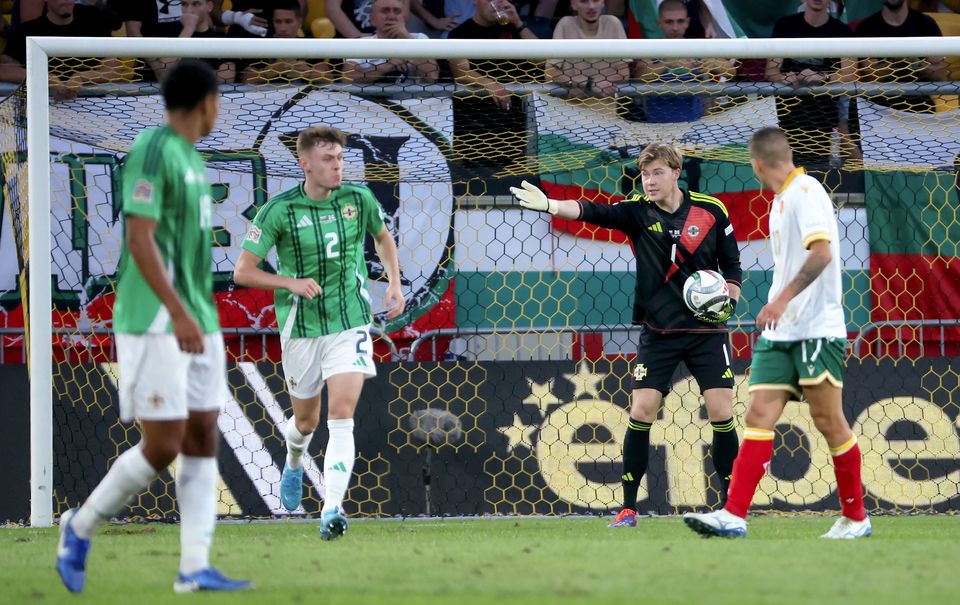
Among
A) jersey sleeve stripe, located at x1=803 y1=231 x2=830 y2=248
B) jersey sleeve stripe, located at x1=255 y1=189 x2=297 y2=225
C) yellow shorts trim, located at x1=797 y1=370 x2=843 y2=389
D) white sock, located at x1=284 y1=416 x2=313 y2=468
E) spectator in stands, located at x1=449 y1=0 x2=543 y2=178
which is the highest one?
spectator in stands, located at x1=449 y1=0 x2=543 y2=178

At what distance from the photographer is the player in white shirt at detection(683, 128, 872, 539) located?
6066mm

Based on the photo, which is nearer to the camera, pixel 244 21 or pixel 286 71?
pixel 286 71

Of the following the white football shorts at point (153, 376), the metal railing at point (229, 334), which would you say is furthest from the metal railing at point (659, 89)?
the white football shorts at point (153, 376)

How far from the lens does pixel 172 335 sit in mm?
4367

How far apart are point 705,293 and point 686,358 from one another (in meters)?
0.40

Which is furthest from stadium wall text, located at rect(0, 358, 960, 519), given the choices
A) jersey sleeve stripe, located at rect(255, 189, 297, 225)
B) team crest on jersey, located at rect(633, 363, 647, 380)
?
jersey sleeve stripe, located at rect(255, 189, 297, 225)

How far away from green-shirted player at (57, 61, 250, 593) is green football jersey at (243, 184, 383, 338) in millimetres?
2203

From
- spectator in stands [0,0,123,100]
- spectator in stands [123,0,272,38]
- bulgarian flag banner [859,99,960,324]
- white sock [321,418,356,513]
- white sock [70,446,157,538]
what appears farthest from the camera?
spectator in stands [123,0,272,38]

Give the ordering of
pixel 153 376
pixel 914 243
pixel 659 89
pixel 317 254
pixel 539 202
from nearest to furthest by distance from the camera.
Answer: pixel 153 376 < pixel 317 254 < pixel 539 202 < pixel 659 89 < pixel 914 243

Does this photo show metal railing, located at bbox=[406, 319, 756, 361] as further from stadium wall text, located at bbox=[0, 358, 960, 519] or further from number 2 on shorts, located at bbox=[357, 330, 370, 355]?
number 2 on shorts, located at bbox=[357, 330, 370, 355]

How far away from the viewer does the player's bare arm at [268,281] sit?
21.6 feet

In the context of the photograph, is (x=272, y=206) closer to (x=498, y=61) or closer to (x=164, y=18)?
(x=498, y=61)

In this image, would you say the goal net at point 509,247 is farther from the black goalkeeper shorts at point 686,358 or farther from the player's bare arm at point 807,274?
the player's bare arm at point 807,274

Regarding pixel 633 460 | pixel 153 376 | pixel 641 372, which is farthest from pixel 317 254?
pixel 153 376
